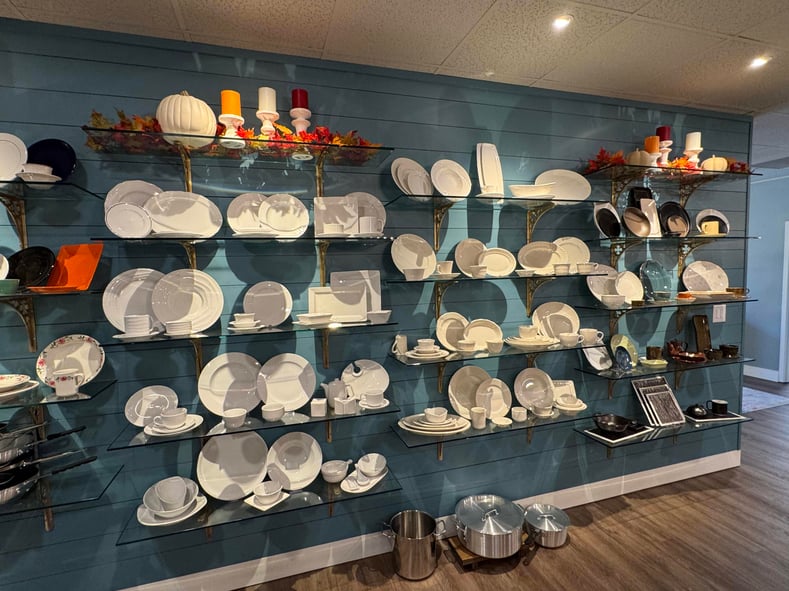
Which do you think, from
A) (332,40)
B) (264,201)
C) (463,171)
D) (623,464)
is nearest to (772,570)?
(623,464)

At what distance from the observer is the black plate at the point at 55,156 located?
178 centimetres

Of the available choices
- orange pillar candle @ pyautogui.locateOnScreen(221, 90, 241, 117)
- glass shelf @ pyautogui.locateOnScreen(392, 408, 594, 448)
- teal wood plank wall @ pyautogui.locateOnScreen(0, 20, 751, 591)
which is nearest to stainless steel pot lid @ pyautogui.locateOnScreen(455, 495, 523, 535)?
teal wood plank wall @ pyautogui.locateOnScreen(0, 20, 751, 591)

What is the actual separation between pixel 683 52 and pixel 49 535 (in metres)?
3.94

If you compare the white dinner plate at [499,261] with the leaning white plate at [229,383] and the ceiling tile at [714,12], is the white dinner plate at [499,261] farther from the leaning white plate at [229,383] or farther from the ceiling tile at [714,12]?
the leaning white plate at [229,383]

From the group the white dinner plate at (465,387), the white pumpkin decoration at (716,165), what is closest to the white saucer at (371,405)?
the white dinner plate at (465,387)

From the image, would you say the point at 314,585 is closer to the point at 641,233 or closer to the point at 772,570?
the point at 772,570

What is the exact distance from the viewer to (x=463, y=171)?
2.36 metres

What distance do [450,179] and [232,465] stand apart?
1934 millimetres

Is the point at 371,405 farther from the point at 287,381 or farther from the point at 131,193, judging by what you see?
the point at 131,193

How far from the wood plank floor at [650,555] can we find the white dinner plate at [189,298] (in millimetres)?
1454

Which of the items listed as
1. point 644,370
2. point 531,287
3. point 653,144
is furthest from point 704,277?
point 531,287

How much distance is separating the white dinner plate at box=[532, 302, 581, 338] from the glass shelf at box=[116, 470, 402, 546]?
134 centimetres

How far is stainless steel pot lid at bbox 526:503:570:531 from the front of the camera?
2387 millimetres

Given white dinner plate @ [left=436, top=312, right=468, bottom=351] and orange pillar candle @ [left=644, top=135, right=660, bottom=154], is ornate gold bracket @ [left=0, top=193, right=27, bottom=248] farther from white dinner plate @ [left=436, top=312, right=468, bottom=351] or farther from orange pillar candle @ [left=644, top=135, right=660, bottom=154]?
orange pillar candle @ [left=644, top=135, right=660, bottom=154]
